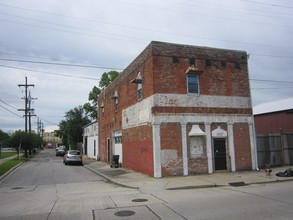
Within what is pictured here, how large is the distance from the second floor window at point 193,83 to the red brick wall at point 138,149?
338 cm

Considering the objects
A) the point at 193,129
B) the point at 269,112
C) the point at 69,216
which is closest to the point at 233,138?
the point at 193,129

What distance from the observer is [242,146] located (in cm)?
1803

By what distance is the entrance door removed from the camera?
57.0ft

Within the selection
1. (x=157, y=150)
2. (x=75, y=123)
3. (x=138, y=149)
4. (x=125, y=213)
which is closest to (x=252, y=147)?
(x=157, y=150)

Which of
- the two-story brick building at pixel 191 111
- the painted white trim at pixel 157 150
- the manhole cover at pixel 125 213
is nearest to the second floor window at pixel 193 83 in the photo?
the two-story brick building at pixel 191 111

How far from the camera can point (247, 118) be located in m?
18.5

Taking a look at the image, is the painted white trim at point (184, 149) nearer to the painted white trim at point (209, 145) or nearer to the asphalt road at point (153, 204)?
the painted white trim at point (209, 145)

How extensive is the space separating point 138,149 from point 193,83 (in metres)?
5.54

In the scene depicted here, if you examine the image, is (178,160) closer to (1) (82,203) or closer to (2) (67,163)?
(1) (82,203)

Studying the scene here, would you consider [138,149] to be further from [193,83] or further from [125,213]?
[125,213]

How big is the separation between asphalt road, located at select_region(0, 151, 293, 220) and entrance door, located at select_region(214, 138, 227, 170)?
4.59 meters

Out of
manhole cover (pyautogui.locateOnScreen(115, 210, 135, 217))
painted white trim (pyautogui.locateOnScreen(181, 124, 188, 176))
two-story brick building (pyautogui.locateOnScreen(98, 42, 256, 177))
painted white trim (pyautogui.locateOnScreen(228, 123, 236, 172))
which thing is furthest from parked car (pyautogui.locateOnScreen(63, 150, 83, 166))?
manhole cover (pyautogui.locateOnScreen(115, 210, 135, 217))

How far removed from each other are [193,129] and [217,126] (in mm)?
1656

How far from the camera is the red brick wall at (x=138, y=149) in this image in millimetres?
16984
